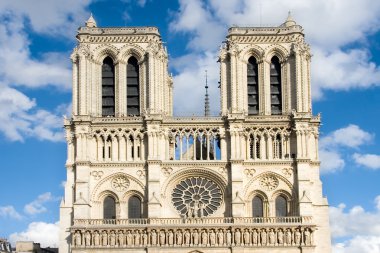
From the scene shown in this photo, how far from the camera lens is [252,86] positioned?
76.9 m

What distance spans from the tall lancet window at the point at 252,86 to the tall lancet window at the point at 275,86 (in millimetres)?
1368

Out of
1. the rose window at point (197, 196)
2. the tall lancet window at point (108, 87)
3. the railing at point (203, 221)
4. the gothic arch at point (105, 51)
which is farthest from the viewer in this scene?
the gothic arch at point (105, 51)

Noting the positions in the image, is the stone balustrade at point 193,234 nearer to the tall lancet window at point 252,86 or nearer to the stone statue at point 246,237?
the stone statue at point 246,237

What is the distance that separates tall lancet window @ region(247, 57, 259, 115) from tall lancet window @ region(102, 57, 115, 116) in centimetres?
1236

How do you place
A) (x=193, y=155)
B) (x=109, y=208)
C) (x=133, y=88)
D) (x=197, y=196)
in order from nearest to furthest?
(x=109, y=208)
(x=197, y=196)
(x=193, y=155)
(x=133, y=88)

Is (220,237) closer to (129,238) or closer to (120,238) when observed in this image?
(129,238)

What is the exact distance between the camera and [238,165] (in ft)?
240

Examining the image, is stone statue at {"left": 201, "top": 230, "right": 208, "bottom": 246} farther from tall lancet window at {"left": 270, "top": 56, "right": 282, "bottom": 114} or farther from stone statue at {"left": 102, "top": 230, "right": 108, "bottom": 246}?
tall lancet window at {"left": 270, "top": 56, "right": 282, "bottom": 114}

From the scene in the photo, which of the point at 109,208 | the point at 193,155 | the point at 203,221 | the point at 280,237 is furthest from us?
the point at 193,155

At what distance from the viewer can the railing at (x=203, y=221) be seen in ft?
234

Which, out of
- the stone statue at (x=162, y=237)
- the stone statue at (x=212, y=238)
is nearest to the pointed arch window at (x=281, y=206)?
the stone statue at (x=212, y=238)

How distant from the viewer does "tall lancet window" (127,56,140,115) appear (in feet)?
250

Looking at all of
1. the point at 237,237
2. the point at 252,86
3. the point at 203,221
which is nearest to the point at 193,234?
the point at 203,221

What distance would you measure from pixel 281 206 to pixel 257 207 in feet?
6.87
